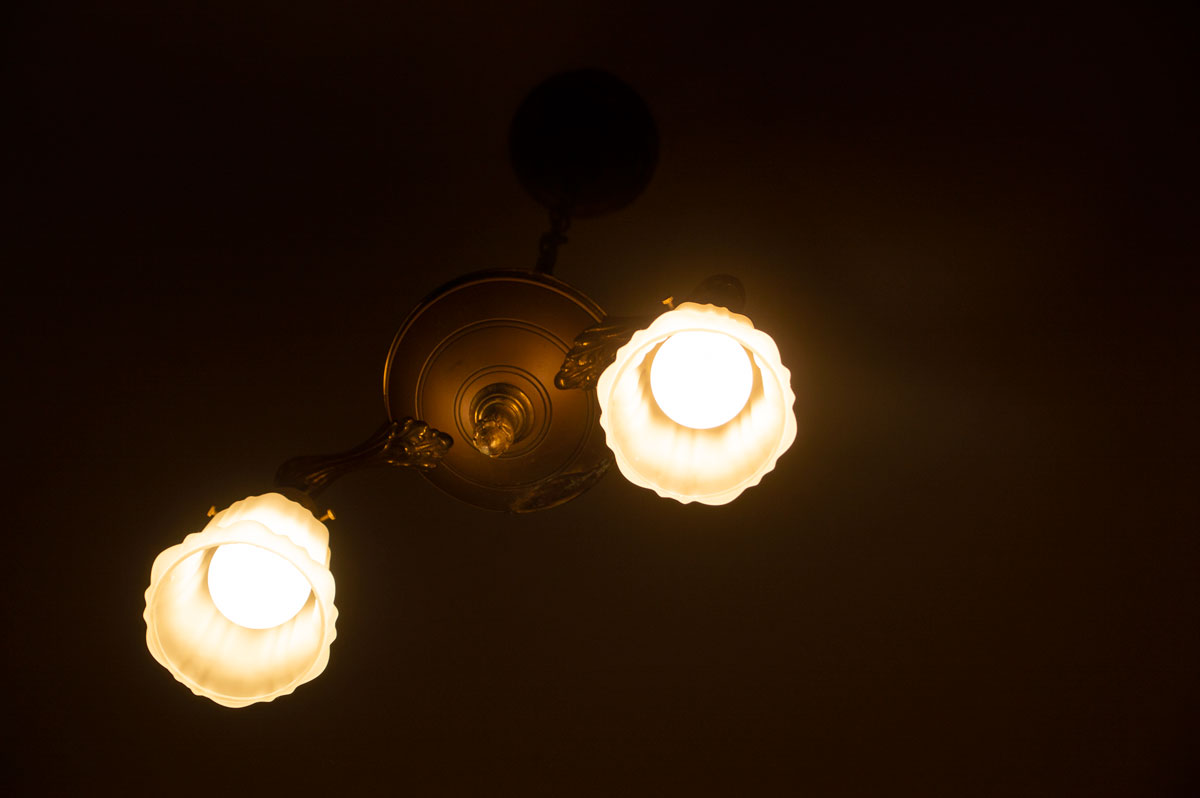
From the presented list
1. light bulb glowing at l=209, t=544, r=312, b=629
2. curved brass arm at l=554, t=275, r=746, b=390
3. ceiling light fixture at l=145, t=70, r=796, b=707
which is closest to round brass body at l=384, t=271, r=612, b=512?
ceiling light fixture at l=145, t=70, r=796, b=707

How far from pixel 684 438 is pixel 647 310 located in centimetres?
37

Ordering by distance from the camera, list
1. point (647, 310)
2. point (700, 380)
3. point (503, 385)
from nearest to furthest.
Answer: point (700, 380), point (503, 385), point (647, 310)

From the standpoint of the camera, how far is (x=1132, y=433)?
1.21 m

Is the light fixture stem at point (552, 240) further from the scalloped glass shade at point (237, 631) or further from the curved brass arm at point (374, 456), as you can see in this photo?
the scalloped glass shade at point (237, 631)

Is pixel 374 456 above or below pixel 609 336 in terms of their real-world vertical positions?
below

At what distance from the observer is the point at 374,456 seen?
81 centimetres

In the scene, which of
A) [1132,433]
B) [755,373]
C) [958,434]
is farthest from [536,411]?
[1132,433]

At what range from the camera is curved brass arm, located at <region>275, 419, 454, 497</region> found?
31.9 inches

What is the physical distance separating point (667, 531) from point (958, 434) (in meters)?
0.46

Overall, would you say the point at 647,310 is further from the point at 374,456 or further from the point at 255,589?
the point at 255,589

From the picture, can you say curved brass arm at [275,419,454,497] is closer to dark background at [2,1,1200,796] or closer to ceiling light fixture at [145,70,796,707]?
ceiling light fixture at [145,70,796,707]

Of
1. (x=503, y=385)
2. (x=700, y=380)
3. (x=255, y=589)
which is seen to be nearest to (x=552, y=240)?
(x=503, y=385)

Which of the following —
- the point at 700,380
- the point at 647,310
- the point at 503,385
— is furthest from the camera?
the point at 647,310

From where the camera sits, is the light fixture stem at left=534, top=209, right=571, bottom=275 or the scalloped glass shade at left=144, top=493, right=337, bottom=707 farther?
the light fixture stem at left=534, top=209, right=571, bottom=275
